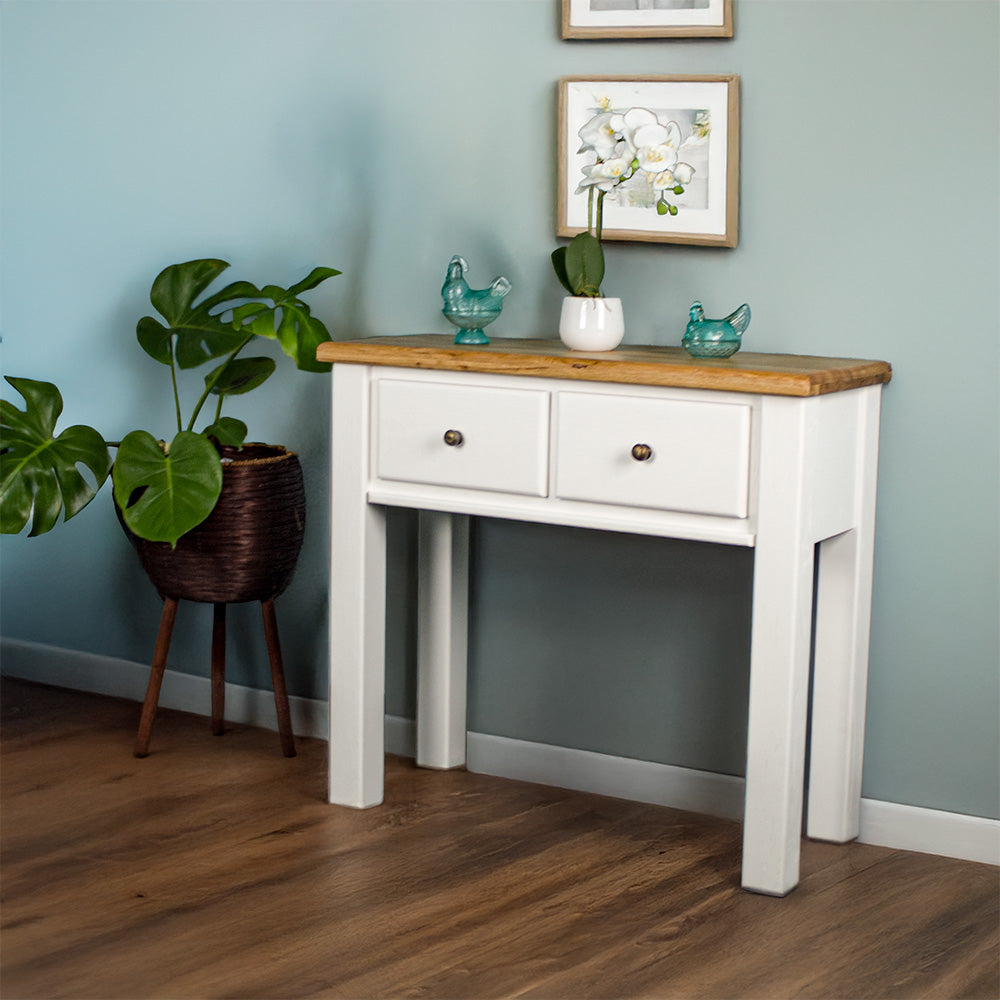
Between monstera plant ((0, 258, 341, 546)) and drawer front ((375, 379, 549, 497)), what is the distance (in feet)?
0.84

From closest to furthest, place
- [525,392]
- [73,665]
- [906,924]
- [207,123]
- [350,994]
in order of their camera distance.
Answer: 1. [350,994]
2. [906,924]
3. [525,392]
4. [207,123]
5. [73,665]

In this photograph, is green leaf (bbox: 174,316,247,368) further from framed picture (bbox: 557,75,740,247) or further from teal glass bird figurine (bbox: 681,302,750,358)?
teal glass bird figurine (bbox: 681,302,750,358)

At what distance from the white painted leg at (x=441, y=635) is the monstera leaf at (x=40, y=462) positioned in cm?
63

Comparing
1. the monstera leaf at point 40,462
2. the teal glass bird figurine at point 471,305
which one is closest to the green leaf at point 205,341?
the monstera leaf at point 40,462

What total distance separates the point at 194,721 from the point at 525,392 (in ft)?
4.06

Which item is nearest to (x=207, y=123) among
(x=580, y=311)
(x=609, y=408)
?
(x=580, y=311)

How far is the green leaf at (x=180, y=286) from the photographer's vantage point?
2881 millimetres

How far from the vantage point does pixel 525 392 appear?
2.33 metres

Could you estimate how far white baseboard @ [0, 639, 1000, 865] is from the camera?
2436 mm

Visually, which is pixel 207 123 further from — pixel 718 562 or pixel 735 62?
pixel 718 562

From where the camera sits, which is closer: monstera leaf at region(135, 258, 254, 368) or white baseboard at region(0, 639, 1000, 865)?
white baseboard at region(0, 639, 1000, 865)

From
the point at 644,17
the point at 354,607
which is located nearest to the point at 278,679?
the point at 354,607

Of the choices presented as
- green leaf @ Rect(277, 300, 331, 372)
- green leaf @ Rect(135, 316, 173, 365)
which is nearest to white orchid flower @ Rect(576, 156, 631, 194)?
green leaf @ Rect(277, 300, 331, 372)

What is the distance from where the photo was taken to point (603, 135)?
2.32 m
